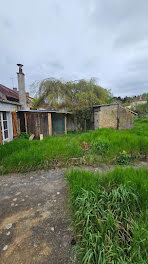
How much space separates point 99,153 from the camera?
425cm

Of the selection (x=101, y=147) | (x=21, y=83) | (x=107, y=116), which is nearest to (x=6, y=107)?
(x=21, y=83)

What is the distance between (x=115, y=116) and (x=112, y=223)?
26.8 ft

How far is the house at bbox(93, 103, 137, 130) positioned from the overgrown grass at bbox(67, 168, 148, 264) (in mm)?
6857

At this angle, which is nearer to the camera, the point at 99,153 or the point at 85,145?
the point at 99,153

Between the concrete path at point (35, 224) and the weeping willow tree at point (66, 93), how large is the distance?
848cm

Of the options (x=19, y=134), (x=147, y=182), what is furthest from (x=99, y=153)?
(x=19, y=134)

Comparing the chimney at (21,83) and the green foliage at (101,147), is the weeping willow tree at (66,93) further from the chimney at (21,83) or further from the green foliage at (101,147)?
the green foliage at (101,147)

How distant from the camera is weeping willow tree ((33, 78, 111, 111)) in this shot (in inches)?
416

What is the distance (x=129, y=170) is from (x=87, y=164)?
1.39 m

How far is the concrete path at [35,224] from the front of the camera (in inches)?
49.6

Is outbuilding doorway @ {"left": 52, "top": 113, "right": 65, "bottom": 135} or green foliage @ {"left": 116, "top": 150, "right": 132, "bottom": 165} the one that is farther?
outbuilding doorway @ {"left": 52, "top": 113, "right": 65, "bottom": 135}

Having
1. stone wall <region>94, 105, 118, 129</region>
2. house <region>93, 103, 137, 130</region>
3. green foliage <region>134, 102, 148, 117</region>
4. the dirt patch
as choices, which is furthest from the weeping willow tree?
green foliage <region>134, 102, 148, 117</region>

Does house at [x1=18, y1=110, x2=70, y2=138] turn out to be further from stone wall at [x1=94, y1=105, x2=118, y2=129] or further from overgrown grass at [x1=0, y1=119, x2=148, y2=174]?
stone wall at [x1=94, y1=105, x2=118, y2=129]

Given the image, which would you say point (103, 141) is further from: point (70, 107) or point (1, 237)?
point (70, 107)
